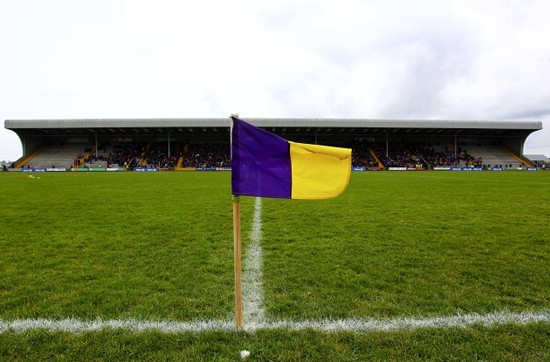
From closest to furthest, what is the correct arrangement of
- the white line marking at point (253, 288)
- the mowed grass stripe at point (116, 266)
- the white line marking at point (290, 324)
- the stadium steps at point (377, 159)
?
1. the white line marking at point (290, 324)
2. the white line marking at point (253, 288)
3. the mowed grass stripe at point (116, 266)
4. the stadium steps at point (377, 159)

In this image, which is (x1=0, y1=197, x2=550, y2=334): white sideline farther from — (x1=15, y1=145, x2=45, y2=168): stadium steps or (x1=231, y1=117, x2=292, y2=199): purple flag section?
(x1=15, y1=145, x2=45, y2=168): stadium steps

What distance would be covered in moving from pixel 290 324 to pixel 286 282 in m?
0.88

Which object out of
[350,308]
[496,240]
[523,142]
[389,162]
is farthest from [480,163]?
[350,308]

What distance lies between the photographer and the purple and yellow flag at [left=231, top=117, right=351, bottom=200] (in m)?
2.28

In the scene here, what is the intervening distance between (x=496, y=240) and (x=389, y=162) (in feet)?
142

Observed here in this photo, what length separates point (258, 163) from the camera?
233cm

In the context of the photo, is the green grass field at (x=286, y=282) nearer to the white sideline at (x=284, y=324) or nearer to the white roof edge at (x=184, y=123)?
the white sideline at (x=284, y=324)

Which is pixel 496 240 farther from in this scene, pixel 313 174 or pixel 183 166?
pixel 183 166

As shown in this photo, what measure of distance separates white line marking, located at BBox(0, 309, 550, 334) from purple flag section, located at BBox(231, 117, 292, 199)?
1.15 m

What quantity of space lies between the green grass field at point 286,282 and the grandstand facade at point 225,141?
37.2m

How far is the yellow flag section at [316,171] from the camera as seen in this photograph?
2.28m

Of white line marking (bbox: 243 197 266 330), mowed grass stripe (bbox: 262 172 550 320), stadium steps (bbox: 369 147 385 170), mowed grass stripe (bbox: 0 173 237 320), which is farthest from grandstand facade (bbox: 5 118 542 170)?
white line marking (bbox: 243 197 266 330)

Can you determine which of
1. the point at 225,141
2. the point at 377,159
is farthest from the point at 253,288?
the point at 225,141

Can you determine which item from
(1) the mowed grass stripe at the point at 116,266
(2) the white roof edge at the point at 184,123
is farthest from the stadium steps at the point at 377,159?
(1) the mowed grass stripe at the point at 116,266
